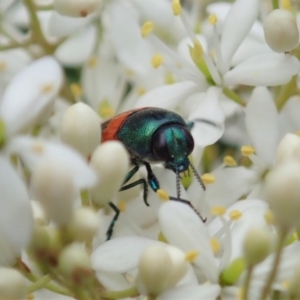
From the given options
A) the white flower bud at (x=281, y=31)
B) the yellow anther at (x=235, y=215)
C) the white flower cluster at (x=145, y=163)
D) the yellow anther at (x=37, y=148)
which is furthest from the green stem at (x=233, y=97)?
the yellow anther at (x=37, y=148)

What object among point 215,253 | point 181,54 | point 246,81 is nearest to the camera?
point 215,253

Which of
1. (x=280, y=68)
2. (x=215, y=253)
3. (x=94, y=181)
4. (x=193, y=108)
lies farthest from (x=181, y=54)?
(x=94, y=181)

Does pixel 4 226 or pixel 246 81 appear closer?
pixel 4 226

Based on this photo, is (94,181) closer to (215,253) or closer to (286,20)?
(215,253)

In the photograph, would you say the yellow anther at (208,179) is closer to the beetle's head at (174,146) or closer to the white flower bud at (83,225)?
the beetle's head at (174,146)

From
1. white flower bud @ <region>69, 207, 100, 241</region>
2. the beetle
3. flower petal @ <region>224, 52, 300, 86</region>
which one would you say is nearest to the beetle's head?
the beetle

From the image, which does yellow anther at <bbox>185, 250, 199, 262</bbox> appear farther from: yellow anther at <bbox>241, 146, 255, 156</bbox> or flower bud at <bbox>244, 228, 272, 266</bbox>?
yellow anther at <bbox>241, 146, 255, 156</bbox>

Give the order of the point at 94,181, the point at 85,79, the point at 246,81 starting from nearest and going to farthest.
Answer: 1. the point at 94,181
2. the point at 246,81
3. the point at 85,79

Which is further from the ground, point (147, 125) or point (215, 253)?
point (147, 125)
